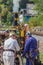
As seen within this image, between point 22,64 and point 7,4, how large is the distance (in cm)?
4987

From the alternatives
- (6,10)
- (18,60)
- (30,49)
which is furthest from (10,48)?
(6,10)

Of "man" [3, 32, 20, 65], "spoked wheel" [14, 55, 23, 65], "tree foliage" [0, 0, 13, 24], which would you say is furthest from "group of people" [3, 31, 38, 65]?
"tree foliage" [0, 0, 13, 24]

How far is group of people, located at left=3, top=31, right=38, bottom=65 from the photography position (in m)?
9.20

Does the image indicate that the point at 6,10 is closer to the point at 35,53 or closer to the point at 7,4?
the point at 7,4

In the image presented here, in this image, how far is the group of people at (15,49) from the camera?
920cm

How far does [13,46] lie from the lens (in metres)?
9.30

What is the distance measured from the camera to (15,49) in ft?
30.7

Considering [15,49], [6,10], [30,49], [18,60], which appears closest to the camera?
[30,49]

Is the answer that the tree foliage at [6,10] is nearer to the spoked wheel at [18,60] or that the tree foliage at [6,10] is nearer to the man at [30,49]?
the spoked wheel at [18,60]

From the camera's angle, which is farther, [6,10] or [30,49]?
[6,10]

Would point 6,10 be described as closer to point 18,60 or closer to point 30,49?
point 18,60

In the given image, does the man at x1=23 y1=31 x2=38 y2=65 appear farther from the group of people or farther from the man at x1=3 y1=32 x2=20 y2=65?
the man at x1=3 y1=32 x2=20 y2=65

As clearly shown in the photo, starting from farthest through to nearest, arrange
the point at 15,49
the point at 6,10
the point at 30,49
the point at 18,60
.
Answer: the point at 6,10 → the point at 18,60 → the point at 15,49 → the point at 30,49

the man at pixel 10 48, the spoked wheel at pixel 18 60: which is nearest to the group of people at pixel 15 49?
the man at pixel 10 48
